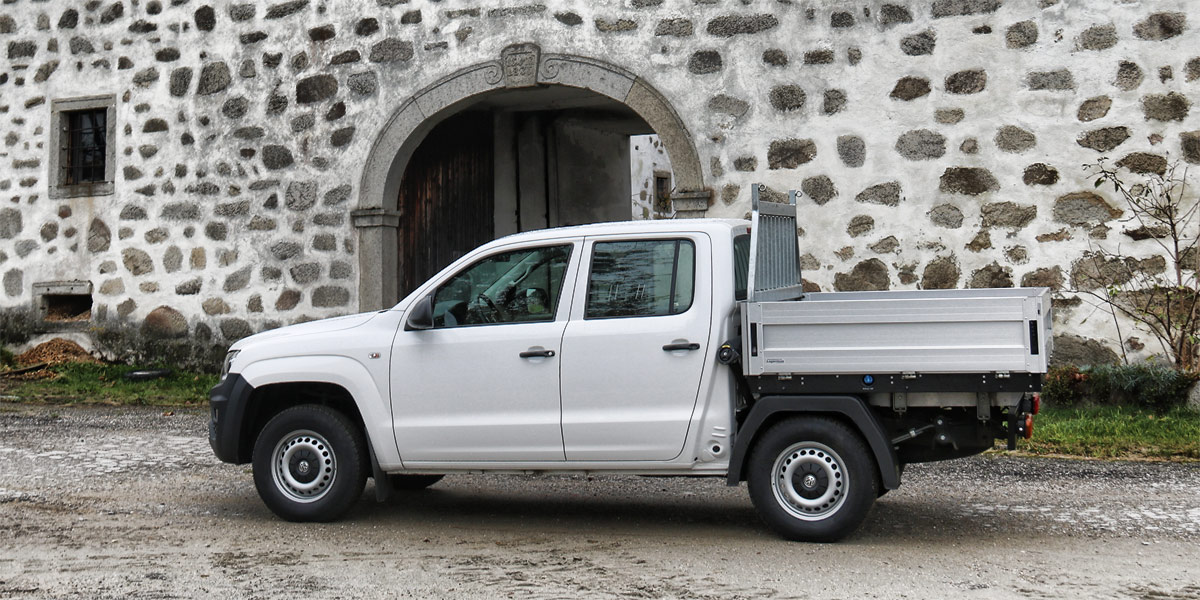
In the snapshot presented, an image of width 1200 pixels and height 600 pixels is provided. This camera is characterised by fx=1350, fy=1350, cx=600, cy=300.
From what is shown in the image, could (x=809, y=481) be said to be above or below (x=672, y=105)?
below

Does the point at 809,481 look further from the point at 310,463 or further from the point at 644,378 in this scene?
the point at 310,463

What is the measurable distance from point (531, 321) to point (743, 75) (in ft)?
17.9

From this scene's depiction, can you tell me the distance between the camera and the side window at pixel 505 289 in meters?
6.74

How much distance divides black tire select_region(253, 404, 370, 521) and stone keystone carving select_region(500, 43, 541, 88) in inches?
233

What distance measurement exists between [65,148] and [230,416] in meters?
8.57

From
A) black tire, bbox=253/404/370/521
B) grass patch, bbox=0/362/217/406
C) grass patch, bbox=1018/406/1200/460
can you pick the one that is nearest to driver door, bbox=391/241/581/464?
black tire, bbox=253/404/370/521

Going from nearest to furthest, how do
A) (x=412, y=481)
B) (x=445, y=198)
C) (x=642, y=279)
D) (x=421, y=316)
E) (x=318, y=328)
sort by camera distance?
(x=642, y=279), (x=421, y=316), (x=318, y=328), (x=412, y=481), (x=445, y=198)

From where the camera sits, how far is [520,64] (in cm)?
1224

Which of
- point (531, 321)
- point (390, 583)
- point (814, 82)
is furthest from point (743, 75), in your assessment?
point (390, 583)

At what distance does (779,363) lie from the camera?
20.3ft

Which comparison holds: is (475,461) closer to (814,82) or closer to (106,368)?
(814,82)

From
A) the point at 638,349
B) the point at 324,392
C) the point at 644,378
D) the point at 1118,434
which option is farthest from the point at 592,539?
the point at 1118,434

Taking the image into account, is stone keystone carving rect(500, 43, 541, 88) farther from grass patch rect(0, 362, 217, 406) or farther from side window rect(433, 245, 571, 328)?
side window rect(433, 245, 571, 328)

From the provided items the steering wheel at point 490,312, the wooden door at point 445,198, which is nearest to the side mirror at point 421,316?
the steering wheel at point 490,312
